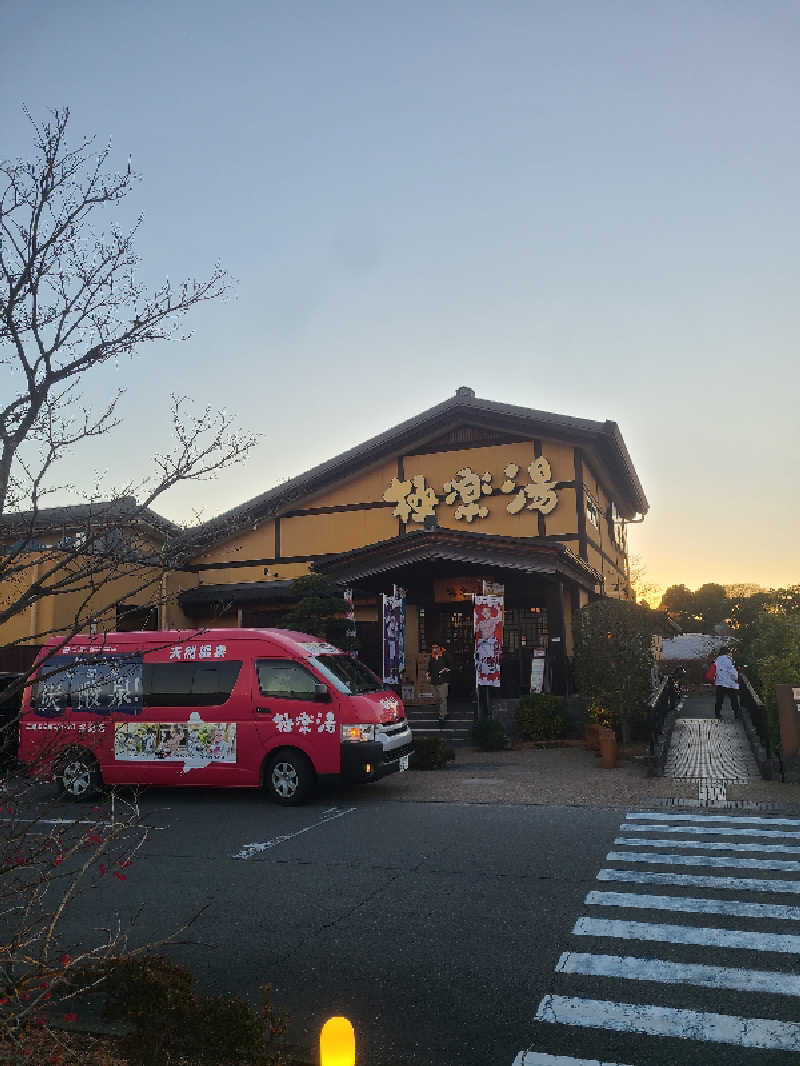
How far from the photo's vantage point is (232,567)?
2503cm

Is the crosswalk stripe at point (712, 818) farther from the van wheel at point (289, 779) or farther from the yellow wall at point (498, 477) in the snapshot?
the yellow wall at point (498, 477)

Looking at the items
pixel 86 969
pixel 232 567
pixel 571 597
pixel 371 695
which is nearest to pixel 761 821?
pixel 371 695

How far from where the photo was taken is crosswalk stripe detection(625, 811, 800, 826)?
9.25 metres

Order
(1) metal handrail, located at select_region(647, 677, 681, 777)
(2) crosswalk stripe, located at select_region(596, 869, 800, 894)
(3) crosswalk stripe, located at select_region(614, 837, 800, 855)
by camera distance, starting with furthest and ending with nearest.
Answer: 1. (1) metal handrail, located at select_region(647, 677, 681, 777)
2. (3) crosswalk stripe, located at select_region(614, 837, 800, 855)
3. (2) crosswalk stripe, located at select_region(596, 869, 800, 894)

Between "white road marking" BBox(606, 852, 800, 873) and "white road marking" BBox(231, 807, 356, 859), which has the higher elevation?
"white road marking" BBox(606, 852, 800, 873)

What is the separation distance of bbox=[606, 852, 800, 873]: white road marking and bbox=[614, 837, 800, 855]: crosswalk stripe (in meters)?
0.32

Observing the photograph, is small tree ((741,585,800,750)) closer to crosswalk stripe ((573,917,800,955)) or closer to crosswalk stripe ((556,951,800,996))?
crosswalk stripe ((573,917,800,955))

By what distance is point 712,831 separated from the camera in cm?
884

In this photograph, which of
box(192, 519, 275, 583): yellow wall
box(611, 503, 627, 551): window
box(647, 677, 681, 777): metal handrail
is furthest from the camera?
box(611, 503, 627, 551): window

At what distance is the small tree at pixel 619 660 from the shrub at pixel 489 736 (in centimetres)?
182

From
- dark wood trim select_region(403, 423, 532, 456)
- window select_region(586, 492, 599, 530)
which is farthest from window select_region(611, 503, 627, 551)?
dark wood trim select_region(403, 423, 532, 456)

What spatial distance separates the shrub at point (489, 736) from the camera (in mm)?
15844

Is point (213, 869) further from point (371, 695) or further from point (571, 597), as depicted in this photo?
point (571, 597)

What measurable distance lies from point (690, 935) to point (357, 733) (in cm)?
582
